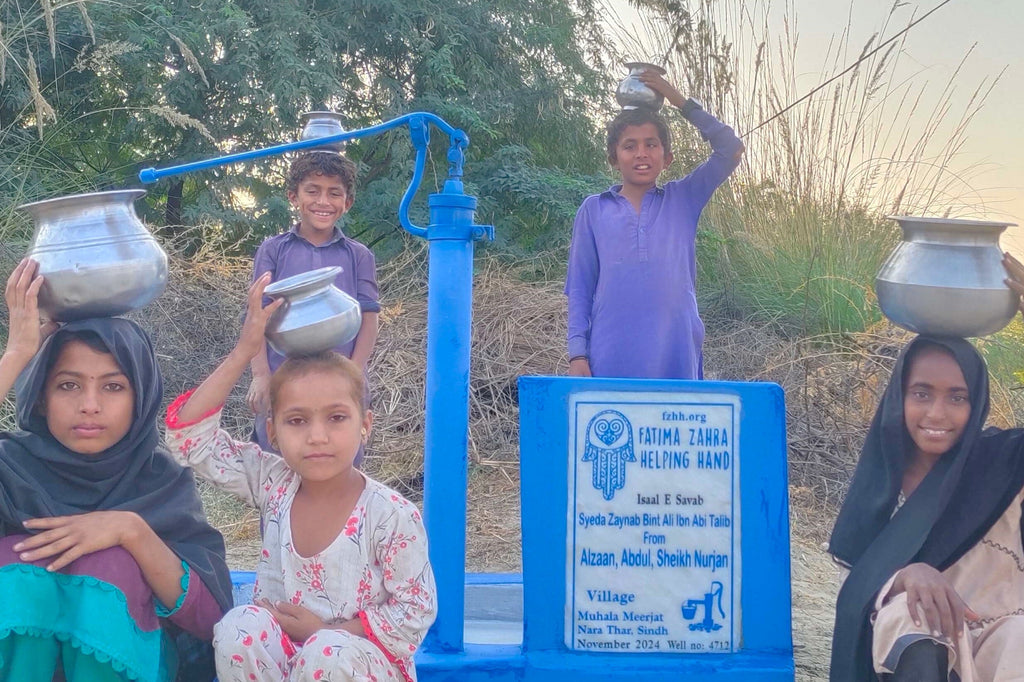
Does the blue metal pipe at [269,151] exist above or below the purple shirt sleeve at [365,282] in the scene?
above

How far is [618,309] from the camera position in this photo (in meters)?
3.35

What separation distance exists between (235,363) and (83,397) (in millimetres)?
346

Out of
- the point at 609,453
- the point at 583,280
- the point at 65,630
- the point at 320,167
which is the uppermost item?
the point at 320,167

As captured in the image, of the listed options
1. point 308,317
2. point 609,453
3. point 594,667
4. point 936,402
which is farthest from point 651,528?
→ point 308,317

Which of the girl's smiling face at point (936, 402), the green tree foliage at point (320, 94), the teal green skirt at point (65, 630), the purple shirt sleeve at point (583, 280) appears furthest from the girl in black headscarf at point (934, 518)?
the green tree foliage at point (320, 94)

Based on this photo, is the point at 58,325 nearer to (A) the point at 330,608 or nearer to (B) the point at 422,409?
(A) the point at 330,608

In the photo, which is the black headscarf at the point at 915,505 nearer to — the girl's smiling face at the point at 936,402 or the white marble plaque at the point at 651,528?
the girl's smiling face at the point at 936,402

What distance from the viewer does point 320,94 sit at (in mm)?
8062

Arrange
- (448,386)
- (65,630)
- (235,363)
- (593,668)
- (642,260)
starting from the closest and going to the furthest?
(65,630) < (235,363) < (593,668) < (448,386) < (642,260)

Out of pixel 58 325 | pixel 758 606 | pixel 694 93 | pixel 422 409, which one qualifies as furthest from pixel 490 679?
pixel 694 93

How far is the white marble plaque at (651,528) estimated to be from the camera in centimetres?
262

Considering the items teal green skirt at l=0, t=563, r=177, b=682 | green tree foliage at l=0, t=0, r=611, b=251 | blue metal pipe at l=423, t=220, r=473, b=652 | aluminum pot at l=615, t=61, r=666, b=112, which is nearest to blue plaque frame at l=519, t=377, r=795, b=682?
blue metal pipe at l=423, t=220, r=473, b=652

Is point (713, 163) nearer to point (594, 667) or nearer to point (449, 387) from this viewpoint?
point (449, 387)

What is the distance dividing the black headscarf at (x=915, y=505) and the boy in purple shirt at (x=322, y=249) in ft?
5.94
